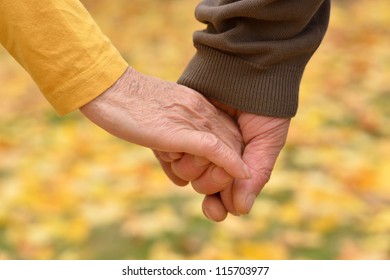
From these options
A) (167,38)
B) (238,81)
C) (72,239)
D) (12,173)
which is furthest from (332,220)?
(167,38)

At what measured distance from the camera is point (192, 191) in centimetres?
337

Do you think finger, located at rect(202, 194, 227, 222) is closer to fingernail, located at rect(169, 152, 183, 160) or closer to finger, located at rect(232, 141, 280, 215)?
finger, located at rect(232, 141, 280, 215)

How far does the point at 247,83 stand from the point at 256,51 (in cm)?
10

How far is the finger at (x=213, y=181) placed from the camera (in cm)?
196

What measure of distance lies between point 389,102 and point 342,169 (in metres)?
0.91

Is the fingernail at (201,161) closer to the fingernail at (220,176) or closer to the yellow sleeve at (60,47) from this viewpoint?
the fingernail at (220,176)

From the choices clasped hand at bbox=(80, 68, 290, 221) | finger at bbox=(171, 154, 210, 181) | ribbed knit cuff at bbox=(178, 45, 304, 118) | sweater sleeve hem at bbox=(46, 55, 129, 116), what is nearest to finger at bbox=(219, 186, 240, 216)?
clasped hand at bbox=(80, 68, 290, 221)

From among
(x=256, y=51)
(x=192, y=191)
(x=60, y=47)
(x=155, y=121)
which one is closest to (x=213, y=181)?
(x=155, y=121)

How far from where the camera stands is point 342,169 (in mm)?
3473

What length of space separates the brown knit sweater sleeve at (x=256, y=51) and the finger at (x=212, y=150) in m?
0.19

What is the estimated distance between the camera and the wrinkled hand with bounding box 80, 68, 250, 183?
6.04 feet

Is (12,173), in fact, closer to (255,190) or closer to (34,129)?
(34,129)

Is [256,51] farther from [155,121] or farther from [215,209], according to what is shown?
[215,209]

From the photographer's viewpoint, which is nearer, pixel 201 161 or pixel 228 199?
pixel 201 161
